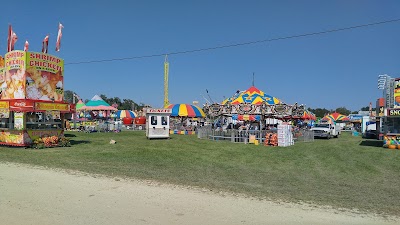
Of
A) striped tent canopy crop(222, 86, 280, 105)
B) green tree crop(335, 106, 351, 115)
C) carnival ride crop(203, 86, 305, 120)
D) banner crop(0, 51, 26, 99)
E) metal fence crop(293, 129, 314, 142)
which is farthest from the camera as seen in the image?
green tree crop(335, 106, 351, 115)

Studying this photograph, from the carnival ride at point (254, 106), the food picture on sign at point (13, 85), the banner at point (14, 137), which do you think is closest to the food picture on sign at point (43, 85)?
the food picture on sign at point (13, 85)

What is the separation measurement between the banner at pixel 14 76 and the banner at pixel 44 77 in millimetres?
258

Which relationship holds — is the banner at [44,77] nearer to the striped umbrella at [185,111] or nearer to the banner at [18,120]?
the banner at [18,120]

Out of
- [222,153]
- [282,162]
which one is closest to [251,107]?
[222,153]

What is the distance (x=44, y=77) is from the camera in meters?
21.0

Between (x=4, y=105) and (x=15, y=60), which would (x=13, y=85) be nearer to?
(x=4, y=105)

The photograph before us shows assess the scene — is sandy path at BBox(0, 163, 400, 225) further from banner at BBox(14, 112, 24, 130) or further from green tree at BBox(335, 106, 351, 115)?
green tree at BBox(335, 106, 351, 115)

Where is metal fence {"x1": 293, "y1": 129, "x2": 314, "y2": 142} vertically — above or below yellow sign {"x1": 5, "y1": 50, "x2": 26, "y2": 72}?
below

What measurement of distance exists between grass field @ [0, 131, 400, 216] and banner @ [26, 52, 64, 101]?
6.00 metres

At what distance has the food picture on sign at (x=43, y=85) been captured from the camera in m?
20.2

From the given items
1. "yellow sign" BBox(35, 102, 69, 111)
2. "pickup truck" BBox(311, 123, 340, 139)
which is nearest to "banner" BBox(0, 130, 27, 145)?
Result: "yellow sign" BBox(35, 102, 69, 111)

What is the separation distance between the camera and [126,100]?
14162 cm

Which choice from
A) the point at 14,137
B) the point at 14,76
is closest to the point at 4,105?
the point at 14,76

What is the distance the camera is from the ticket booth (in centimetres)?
2845
